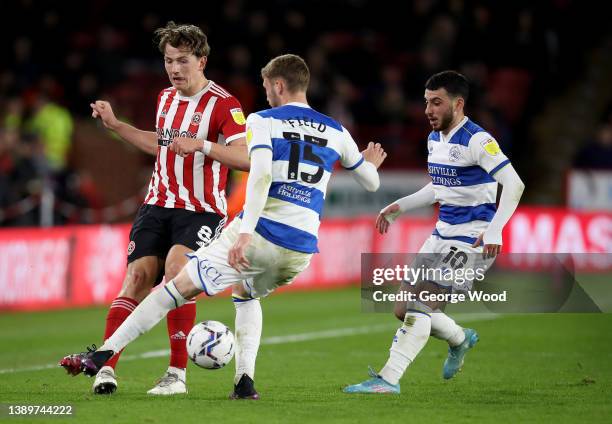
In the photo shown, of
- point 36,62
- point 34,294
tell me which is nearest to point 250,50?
point 36,62

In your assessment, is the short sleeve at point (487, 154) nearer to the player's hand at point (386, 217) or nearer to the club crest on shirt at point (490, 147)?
the club crest on shirt at point (490, 147)

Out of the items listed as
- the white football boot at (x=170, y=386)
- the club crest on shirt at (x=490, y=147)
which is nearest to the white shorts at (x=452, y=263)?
the club crest on shirt at (x=490, y=147)

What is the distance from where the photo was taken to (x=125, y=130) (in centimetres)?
830

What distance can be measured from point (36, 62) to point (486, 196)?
1337 cm

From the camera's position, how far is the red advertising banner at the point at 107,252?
48.2 feet

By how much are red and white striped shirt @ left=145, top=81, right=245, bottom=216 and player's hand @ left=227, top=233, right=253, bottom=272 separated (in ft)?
3.26

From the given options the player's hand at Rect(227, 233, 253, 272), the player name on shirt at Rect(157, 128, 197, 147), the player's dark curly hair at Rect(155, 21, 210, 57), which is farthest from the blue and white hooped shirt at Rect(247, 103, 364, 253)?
the player's dark curly hair at Rect(155, 21, 210, 57)

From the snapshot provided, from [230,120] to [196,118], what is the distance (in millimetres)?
232

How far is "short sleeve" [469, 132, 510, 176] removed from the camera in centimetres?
810

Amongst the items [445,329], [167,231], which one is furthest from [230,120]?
[445,329]

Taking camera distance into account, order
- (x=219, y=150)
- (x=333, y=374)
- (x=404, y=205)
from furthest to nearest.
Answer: (x=333, y=374) < (x=404, y=205) < (x=219, y=150)

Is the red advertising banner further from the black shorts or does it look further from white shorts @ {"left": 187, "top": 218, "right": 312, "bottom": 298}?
white shorts @ {"left": 187, "top": 218, "right": 312, "bottom": 298}

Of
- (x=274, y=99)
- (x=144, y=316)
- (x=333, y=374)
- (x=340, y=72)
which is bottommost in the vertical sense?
(x=333, y=374)

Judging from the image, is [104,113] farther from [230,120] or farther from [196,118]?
[230,120]
